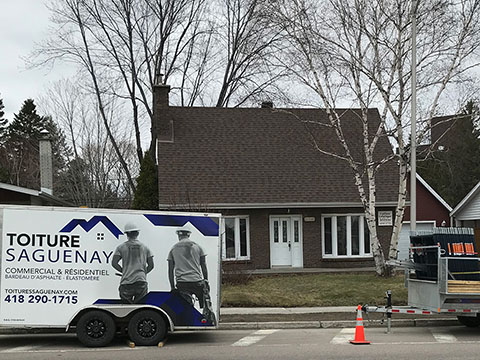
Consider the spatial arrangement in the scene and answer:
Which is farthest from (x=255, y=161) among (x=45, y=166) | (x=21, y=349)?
(x=21, y=349)

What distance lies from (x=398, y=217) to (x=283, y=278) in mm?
4698

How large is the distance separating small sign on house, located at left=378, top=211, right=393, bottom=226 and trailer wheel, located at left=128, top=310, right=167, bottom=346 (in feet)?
57.3

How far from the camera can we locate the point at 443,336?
13.5m

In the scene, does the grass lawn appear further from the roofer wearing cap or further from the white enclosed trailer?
the white enclosed trailer

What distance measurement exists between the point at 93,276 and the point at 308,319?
5.85 metres

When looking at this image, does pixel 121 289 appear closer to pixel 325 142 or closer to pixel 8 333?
pixel 8 333

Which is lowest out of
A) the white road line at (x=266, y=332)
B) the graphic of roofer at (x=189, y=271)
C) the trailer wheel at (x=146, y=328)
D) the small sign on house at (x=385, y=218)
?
the white road line at (x=266, y=332)

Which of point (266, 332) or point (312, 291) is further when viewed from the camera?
point (312, 291)

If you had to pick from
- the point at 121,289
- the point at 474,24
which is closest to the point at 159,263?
the point at 121,289

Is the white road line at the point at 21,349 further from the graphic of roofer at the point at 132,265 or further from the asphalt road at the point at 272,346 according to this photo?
the graphic of roofer at the point at 132,265

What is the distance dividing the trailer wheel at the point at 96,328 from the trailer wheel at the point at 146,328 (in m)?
0.38

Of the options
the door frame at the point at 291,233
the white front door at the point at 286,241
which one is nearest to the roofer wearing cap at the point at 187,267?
the door frame at the point at 291,233

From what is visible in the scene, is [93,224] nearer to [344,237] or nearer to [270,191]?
[270,191]

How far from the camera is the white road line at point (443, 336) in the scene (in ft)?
42.2
